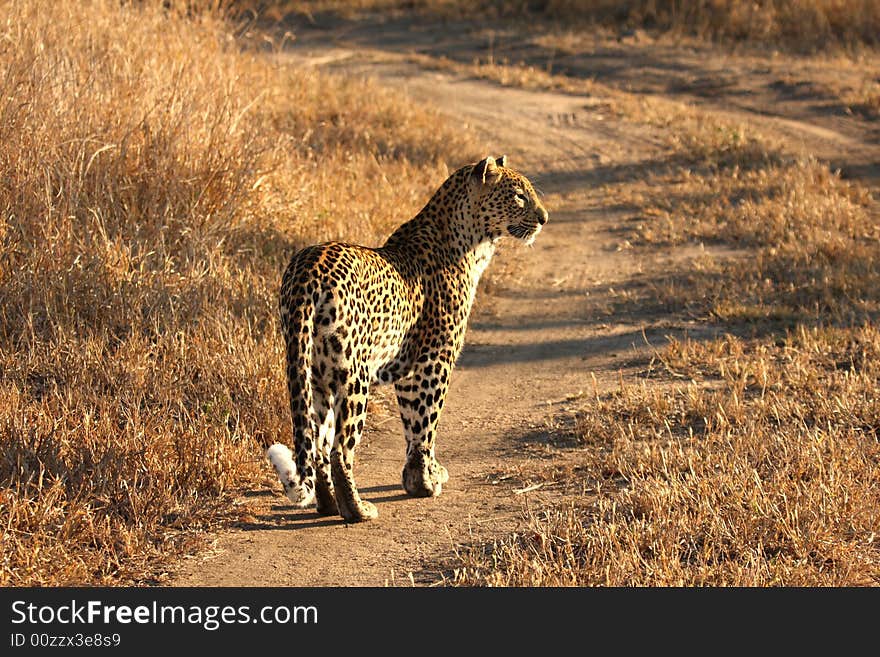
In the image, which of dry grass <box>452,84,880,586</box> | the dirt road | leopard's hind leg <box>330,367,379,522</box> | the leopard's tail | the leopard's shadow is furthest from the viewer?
the leopard's shadow

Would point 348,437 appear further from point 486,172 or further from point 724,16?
point 724,16

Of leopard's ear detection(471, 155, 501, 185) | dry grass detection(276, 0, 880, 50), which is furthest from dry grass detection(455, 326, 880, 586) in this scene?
dry grass detection(276, 0, 880, 50)

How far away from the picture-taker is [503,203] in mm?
6352

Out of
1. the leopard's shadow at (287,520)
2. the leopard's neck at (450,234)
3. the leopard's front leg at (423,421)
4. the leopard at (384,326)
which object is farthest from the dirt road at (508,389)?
the leopard's neck at (450,234)

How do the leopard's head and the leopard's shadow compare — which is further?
the leopard's head

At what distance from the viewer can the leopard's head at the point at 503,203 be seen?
20.8 ft

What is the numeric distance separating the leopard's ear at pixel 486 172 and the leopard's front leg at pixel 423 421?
→ 0.99 meters

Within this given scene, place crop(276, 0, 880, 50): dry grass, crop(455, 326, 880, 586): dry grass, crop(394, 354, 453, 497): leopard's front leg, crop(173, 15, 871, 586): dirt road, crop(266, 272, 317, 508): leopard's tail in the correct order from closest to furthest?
crop(455, 326, 880, 586): dry grass → crop(266, 272, 317, 508): leopard's tail → crop(173, 15, 871, 586): dirt road → crop(394, 354, 453, 497): leopard's front leg → crop(276, 0, 880, 50): dry grass

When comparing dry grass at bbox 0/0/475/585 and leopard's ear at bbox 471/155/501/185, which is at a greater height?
leopard's ear at bbox 471/155/501/185

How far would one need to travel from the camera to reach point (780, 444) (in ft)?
19.8

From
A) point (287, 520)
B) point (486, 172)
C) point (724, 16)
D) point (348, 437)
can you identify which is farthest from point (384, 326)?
point (724, 16)

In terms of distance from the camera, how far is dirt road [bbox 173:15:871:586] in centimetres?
531

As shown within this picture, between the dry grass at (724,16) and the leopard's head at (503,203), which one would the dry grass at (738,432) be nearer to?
the leopard's head at (503,203)

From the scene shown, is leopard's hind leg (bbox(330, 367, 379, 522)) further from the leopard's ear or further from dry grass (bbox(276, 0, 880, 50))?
dry grass (bbox(276, 0, 880, 50))
